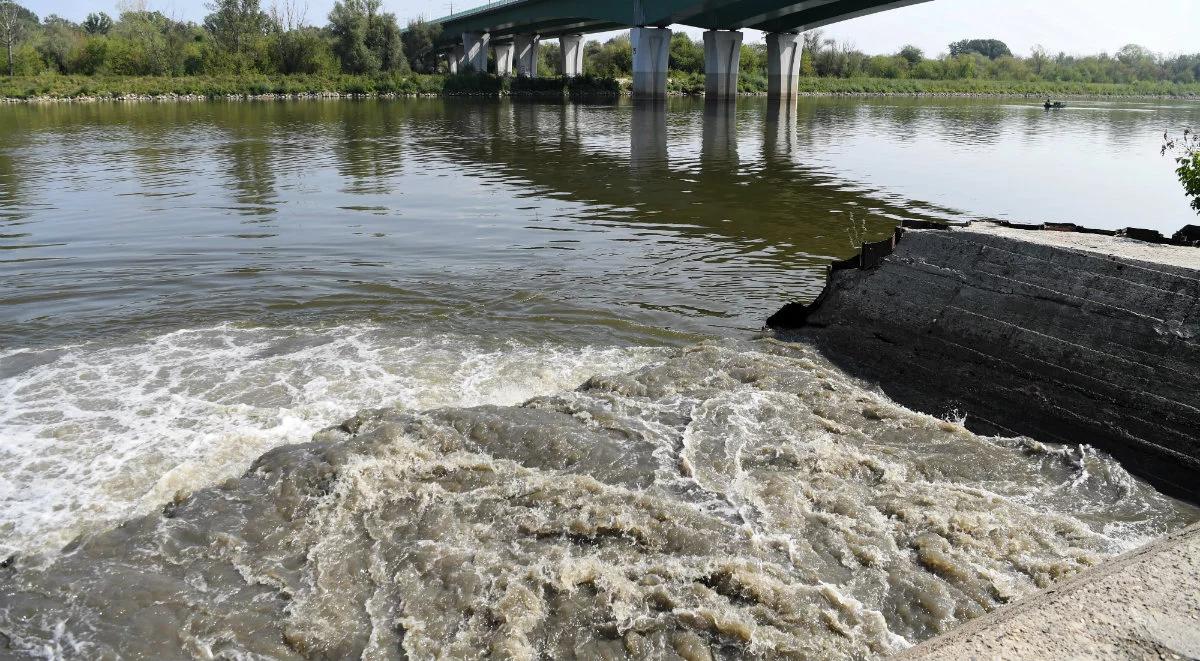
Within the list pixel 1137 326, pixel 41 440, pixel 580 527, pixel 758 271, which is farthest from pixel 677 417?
pixel 758 271

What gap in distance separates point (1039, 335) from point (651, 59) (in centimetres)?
6343

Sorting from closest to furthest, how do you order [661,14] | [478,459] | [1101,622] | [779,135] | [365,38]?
[1101,622] → [478,459] → [779,135] → [661,14] → [365,38]

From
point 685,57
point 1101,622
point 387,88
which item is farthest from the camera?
point 685,57

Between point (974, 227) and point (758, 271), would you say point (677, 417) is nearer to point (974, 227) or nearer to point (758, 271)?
point (974, 227)

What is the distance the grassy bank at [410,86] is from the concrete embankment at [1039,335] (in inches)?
2880

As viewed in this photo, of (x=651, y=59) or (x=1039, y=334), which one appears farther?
(x=651, y=59)

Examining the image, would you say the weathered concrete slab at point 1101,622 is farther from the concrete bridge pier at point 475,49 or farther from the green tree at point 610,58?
the green tree at point 610,58

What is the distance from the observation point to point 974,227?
902 cm

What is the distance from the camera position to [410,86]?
3228 inches

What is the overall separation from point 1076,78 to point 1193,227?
151 metres

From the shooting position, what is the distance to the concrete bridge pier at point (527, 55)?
97000mm

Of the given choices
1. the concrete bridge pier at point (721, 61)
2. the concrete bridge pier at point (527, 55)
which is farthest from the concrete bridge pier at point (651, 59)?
the concrete bridge pier at point (527, 55)

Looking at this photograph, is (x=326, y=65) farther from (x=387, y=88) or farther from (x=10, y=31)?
(x=10, y=31)

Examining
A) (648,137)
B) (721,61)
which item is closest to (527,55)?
(721,61)
